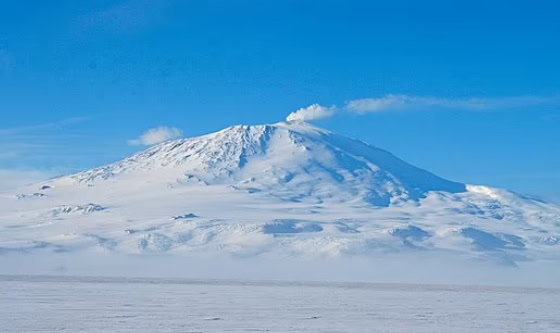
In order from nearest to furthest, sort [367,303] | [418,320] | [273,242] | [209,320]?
[209,320], [418,320], [367,303], [273,242]

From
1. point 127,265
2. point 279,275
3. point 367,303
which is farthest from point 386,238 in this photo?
point 367,303

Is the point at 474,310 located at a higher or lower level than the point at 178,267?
lower

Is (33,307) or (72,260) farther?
(72,260)

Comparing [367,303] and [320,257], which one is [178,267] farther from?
[367,303]

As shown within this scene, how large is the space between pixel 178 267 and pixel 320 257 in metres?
28.3

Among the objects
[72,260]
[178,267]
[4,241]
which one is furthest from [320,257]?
[4,241]

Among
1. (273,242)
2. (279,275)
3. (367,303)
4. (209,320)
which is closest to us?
(209,320)

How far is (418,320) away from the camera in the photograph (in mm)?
47094

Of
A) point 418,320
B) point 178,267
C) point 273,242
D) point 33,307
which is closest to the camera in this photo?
point 418,320

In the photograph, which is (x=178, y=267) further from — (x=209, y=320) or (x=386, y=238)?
(x=209, y=320)

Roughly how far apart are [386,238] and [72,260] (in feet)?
212

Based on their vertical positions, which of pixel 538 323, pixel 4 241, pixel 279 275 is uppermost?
pixel 4 241

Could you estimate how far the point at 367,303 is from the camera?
62406 mm

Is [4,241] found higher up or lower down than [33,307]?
higher up
